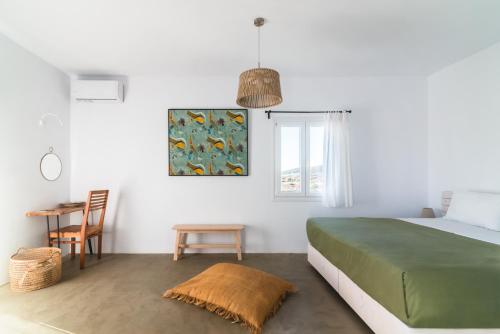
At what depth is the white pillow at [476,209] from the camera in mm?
2494

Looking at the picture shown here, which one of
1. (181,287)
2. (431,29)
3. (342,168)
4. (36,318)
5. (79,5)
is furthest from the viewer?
(342,168)

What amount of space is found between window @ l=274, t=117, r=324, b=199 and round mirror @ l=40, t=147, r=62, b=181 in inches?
121

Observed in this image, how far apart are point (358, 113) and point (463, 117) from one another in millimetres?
1255

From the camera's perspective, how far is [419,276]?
1.39m

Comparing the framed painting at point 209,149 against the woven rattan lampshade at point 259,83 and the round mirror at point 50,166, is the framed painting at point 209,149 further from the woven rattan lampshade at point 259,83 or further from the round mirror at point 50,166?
the woven rattan lampshade at point 259,83

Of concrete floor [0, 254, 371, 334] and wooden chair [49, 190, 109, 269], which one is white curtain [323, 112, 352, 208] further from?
wooden chair [49, 190, 109, 269]

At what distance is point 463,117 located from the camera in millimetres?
3221

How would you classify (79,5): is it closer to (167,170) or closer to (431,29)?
(167,170)

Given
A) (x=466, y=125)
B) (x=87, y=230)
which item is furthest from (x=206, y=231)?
(x=466, y=125)

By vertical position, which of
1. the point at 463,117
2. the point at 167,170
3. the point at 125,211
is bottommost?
the point at 125,211

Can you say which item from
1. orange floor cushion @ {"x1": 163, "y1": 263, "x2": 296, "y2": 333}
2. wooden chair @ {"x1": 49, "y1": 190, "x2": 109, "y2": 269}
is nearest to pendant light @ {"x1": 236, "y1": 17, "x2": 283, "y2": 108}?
orange floor cushion @ {"x1": 163, "y1": 263, "x2": 296, "y2": 333}

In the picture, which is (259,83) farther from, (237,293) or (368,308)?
(368,308)

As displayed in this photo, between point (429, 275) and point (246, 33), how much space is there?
101 inches

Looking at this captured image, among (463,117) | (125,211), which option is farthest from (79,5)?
(463,117)
